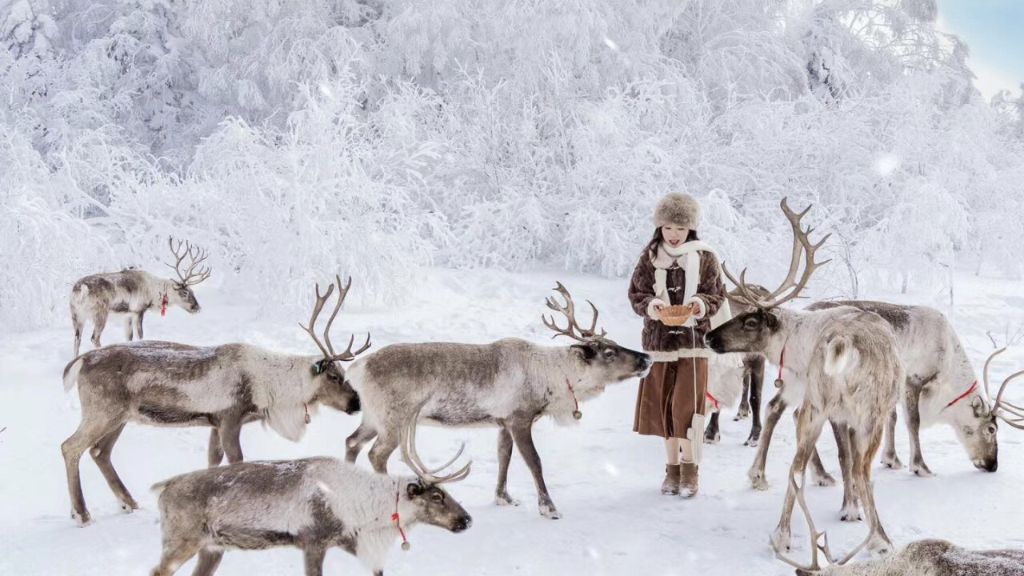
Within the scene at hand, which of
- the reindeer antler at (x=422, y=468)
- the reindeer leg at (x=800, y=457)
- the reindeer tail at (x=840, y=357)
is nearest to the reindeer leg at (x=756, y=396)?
the reindeer leg at (x=800, y=457)

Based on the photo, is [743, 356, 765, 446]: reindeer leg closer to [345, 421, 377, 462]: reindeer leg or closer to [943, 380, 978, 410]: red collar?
[943, 380, 978, 410]: red collar

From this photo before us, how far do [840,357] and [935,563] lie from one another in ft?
5.25

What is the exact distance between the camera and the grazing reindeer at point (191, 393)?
15.4 feet

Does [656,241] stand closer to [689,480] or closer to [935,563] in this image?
[689,480]

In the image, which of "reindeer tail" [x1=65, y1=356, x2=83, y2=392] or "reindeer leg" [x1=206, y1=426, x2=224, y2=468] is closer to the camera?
"reindeer tail" [x1=65, y1=356, x2=83, y2=392]

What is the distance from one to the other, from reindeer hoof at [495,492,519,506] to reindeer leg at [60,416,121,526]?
220 centimetres

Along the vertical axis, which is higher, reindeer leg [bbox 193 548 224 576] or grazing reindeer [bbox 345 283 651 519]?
grazing reindeer [bbox 345 283 651 519]

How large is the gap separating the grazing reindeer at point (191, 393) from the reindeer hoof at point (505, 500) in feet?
3.29

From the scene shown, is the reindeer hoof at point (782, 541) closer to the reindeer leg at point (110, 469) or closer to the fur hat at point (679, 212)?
the fur hat at point (679, 212)

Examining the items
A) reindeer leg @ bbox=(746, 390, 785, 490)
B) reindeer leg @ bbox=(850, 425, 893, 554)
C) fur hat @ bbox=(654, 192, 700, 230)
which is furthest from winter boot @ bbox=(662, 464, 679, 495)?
fur hat @ bbox=(654, 192, 700, 230)

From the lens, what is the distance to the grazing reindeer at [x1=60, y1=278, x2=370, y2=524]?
4.69 meters

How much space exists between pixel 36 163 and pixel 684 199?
1055 cm

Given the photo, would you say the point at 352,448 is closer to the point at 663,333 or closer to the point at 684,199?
the point at 663,333

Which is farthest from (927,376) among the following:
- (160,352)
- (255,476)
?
(160,352)
